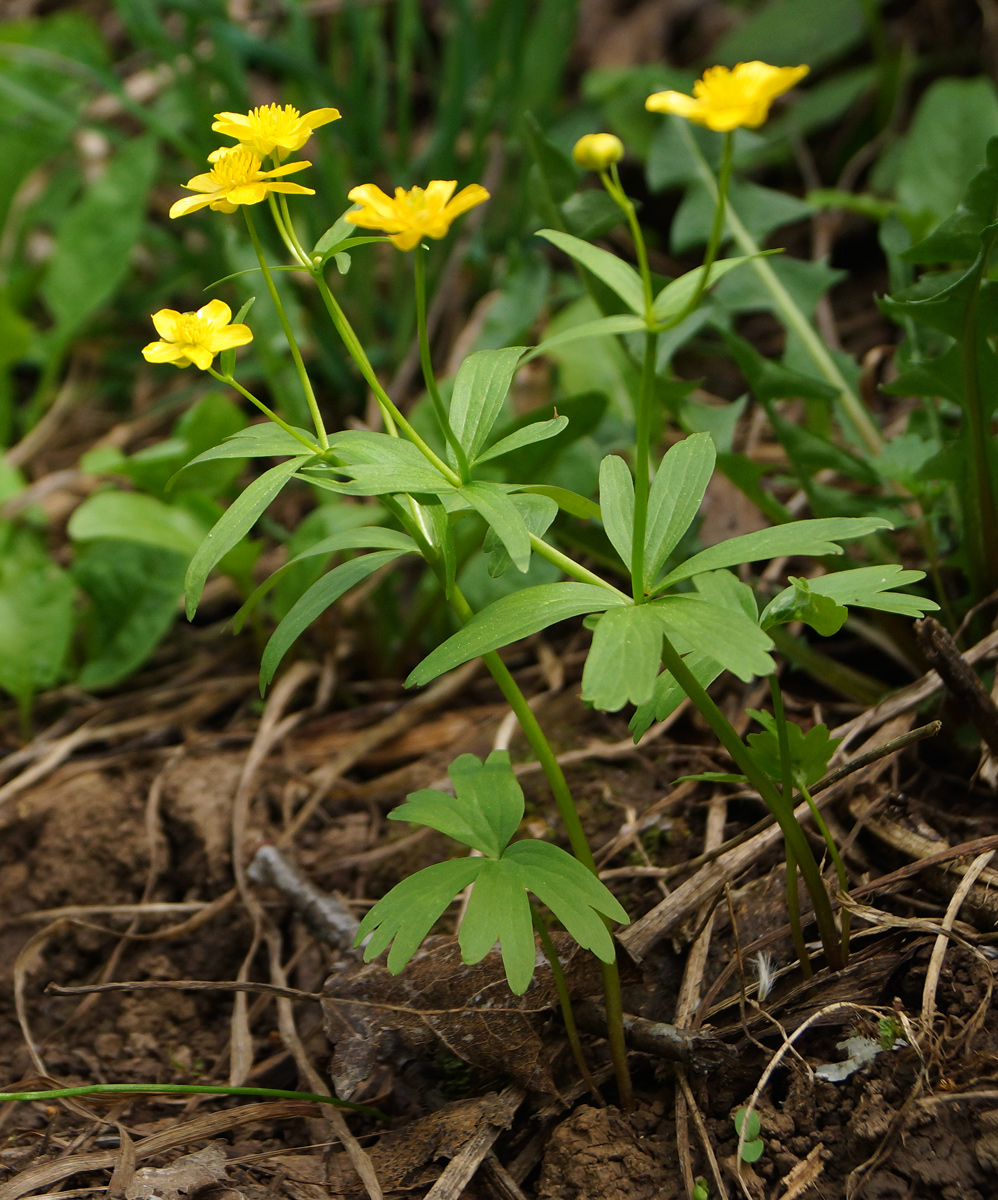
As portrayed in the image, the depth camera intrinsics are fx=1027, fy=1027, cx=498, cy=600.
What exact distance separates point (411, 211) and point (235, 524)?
13.2 inches

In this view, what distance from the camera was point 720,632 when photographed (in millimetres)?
911

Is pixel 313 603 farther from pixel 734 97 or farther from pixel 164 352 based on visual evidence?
pixel 734 97

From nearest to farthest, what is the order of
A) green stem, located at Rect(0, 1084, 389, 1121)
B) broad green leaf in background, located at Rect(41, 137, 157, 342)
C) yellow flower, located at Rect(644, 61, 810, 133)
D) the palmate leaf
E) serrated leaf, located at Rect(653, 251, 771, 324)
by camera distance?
yellow flower, located at Rect(644, 61, 810, 133) → serrated leaf, located at Rect(653, 251, 771, 324) → the palmate leaf → green stem, located at Rect(0, 1084, 389, 1121) → broad green leaf in background, located at Rect(41, 137, 157, 342)

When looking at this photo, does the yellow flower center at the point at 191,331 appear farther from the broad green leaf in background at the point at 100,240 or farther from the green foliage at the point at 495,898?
the broad green leaf in background at the point at 100,240

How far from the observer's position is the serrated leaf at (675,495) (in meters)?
1.05

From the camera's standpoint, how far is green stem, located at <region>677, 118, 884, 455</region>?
185 centimetres

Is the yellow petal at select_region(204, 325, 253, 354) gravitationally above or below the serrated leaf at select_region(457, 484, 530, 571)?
above

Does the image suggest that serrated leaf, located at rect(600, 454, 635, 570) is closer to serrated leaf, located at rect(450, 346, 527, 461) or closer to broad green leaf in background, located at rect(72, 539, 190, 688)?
serrated leaf, located at rect(450, 346, 527, 461)

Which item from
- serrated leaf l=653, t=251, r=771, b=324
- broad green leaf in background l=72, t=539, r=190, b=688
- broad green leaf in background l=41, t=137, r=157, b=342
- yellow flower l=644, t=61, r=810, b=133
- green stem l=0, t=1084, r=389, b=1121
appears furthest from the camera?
broad green leaf in background l=41, t=137, r=157, b=342

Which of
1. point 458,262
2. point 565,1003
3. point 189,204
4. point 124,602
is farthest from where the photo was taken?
point 458,262

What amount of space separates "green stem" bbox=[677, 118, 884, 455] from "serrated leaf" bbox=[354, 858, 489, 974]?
1.14 meters

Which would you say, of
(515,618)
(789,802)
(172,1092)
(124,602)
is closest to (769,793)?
(789,802)

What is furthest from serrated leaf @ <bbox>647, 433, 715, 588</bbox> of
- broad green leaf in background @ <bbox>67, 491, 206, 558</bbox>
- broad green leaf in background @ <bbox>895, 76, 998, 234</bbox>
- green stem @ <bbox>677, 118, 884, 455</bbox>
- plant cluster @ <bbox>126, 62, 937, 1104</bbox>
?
broad green leaf in background @ <bbox>895, 76, 998, 234</bbox>

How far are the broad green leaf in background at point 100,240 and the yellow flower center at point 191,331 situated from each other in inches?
76.3
